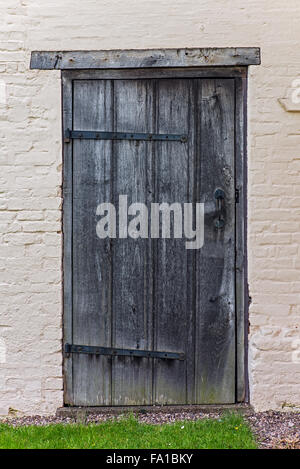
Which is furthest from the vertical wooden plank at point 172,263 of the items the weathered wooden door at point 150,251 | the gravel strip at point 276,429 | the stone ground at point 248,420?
the gravel strip at point 276,429

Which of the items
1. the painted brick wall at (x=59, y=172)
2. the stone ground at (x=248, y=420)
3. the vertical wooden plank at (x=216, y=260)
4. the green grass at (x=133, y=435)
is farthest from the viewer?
the vertical wooden plank at (x=216, y=260)

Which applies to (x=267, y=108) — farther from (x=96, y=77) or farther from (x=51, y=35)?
(x=51, y=35)

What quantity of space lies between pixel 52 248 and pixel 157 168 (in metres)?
0.89

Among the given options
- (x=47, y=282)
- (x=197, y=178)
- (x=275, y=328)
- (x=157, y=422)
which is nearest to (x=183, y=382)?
(x=157, y=422)

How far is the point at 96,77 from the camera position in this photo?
3.78 metres

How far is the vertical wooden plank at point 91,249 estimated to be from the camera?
12.5ft

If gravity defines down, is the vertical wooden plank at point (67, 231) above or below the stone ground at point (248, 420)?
above

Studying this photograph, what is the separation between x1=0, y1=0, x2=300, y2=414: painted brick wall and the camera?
368 cm

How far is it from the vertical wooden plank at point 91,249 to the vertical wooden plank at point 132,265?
0.19ft

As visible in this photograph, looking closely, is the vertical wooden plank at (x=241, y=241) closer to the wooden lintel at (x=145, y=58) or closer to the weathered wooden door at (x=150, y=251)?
the weathered wooden door at (x=150, y=251)

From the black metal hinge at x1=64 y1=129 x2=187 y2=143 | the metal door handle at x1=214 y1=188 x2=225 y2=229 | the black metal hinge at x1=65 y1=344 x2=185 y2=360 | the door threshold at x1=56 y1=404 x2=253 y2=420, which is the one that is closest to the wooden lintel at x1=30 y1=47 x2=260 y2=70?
the black metal hinge at x1=64 y1=129 x2=187 y2=143

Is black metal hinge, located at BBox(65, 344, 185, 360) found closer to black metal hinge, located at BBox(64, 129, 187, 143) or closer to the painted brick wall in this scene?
the painted brick wall

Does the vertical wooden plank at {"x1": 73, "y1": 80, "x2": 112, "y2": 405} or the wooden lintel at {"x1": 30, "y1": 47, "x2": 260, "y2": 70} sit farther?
the vertical wooden plank at {"x1": 73, "y1": 80, "x2": 112, "y2": 405}

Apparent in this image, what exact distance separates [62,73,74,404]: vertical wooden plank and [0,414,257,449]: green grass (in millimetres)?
402
